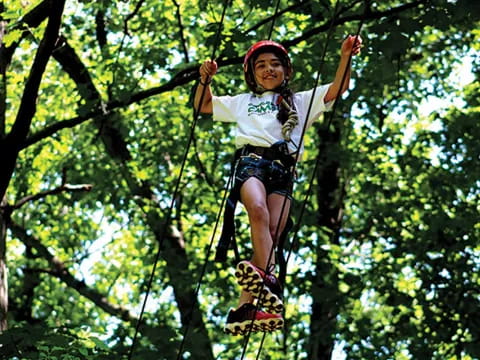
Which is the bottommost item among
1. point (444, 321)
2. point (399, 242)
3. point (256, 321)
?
point (256, 321)

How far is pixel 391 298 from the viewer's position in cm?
1003

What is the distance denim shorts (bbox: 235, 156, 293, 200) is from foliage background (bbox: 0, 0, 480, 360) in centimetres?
261

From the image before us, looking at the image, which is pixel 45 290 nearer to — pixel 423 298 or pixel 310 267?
pixel 310 267

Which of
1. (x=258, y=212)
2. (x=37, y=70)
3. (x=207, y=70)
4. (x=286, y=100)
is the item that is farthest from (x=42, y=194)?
(x=258, y=212)

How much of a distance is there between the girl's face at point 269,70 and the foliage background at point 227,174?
228 cm

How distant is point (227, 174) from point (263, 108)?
6.63 m

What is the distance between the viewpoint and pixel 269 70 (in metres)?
4.91

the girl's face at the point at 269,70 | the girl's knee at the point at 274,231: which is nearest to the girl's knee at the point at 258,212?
the girl's knee at the point at 274,231

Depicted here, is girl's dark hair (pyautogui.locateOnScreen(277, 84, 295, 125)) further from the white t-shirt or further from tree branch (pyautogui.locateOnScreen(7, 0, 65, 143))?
tree branch (pyautogui.locateOnScreen(7, 0, 65, 143))

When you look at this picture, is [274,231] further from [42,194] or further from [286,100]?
[42,194]

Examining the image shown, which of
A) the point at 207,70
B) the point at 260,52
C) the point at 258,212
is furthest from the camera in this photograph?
the point at 260,52

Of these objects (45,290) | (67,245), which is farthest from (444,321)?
(45,290)

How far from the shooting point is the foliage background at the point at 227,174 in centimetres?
833

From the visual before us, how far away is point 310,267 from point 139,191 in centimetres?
240
